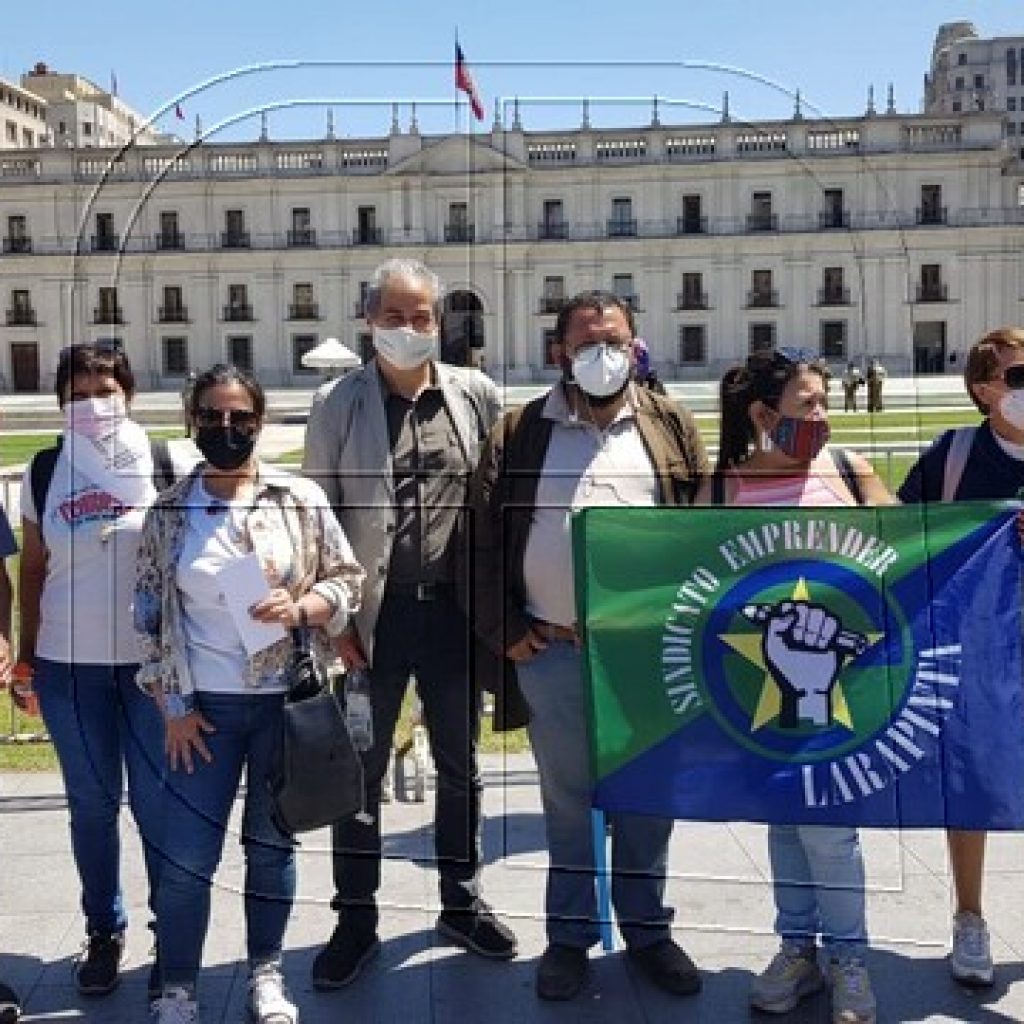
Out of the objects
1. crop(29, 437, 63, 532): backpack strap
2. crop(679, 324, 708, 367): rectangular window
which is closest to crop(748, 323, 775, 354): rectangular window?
crop(679, 324, 708, 367): rectangular window

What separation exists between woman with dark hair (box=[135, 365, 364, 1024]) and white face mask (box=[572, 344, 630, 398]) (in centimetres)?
77

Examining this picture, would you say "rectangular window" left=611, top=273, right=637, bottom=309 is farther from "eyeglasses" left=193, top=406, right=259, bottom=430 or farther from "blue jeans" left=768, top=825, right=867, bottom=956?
"blue jeans" left=768, top=825, right=867, bottom=956

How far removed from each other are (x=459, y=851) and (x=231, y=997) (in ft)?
2.59

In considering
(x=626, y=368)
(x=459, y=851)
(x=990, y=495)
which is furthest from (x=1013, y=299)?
(x=459, y=851)

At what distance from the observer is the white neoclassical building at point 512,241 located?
382 centimetres

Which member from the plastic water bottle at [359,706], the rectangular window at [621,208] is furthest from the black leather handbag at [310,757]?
the rectangular window at [621,208]

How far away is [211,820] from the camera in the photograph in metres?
3.48

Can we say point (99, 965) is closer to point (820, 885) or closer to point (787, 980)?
point (787, 980)

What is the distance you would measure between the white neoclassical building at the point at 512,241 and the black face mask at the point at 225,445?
449 mm

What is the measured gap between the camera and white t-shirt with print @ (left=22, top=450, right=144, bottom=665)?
12.0ft

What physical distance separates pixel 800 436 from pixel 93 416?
1.93 meters

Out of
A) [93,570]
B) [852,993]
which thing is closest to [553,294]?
[93,570]

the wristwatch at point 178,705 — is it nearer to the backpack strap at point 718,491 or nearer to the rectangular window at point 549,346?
the rectangular window at point 549,346

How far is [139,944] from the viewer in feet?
13.6
